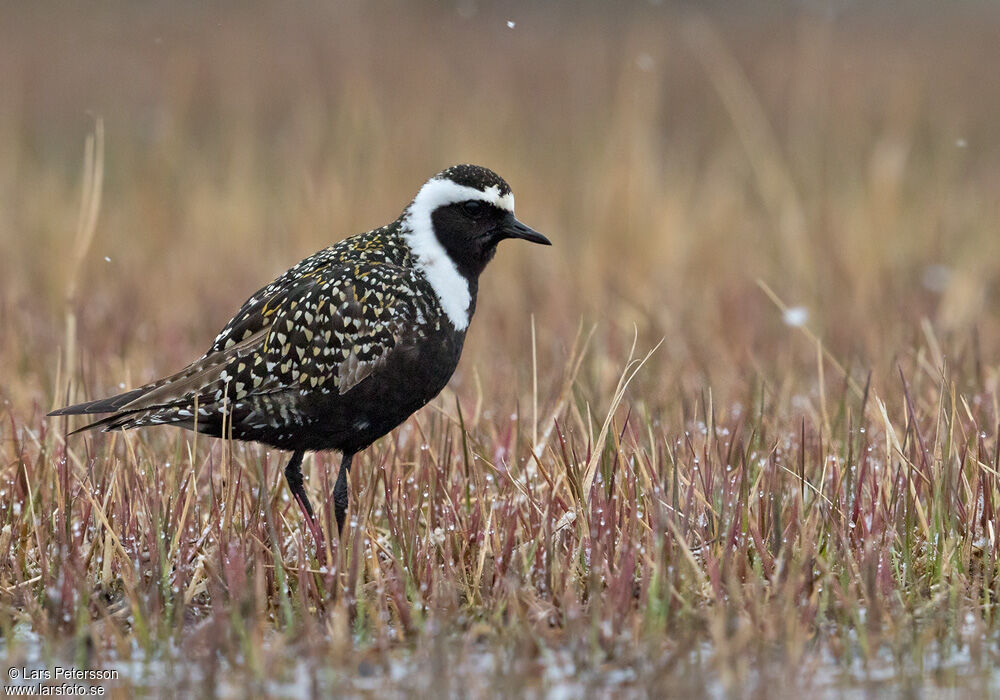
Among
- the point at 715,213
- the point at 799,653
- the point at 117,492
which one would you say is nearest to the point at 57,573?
the point at 117,492

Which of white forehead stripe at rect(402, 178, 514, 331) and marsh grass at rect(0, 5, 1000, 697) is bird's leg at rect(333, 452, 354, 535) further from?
white forehead stripe at rect(402, 178, 514, 331)

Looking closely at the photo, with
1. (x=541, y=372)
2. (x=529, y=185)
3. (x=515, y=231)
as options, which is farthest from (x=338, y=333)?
(x=529, y=185)

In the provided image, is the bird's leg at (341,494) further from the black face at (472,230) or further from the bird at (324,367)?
the black face at (472,230)

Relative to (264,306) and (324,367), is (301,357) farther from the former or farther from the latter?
(264,306)

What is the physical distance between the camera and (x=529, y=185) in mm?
10109

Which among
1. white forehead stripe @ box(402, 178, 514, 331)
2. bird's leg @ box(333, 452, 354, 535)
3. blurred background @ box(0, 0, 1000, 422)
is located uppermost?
blurred background @ box(0, 0, 1000, 422)

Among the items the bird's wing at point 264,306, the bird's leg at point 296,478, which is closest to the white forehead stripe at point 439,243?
the bird's wing at point 264,306

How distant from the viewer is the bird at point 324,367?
451 centimetres

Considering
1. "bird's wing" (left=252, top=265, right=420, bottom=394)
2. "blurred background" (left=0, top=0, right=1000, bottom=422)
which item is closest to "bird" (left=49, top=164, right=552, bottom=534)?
"bird's wing" (left=252, top=265, right=420, bottom=394)

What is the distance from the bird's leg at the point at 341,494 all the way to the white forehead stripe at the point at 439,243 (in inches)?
24.1

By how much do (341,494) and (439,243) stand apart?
0.96 meters

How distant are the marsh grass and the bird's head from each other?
437 mm

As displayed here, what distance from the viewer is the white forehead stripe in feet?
15.5

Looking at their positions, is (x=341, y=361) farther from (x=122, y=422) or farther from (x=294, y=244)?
(x=294, y=244)
